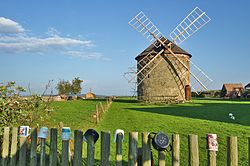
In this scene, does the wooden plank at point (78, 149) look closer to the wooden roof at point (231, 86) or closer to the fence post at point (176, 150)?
the fence post at point (176, 150)

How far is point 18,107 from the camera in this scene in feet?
20.0

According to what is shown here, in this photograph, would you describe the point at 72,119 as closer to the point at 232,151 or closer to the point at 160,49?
the point at 232,151

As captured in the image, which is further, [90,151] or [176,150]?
[90,151]

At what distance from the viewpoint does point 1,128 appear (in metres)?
5.45

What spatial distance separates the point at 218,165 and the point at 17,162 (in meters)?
4.55

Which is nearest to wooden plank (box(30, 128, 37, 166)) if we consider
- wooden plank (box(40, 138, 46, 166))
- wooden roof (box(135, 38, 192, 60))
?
wooden plank (box(40, 138, 46, 166))

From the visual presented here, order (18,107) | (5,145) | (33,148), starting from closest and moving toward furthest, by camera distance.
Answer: (33,148)
(5,145)
(18,107)

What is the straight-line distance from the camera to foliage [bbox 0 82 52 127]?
5834 mm

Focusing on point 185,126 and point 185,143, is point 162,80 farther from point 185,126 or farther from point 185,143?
point 185,143

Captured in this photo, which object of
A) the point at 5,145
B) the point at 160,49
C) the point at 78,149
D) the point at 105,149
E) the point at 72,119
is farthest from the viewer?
the point at 160,49

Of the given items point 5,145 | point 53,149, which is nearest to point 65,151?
point 53,149

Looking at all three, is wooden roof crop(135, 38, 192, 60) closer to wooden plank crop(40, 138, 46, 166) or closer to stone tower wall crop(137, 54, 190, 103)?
stone tower wall crop(137, 54, 190, 103)

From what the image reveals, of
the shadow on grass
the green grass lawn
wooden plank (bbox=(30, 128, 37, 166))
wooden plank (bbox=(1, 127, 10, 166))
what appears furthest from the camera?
the shadow on grass

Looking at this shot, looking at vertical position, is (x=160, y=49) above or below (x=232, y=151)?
above
